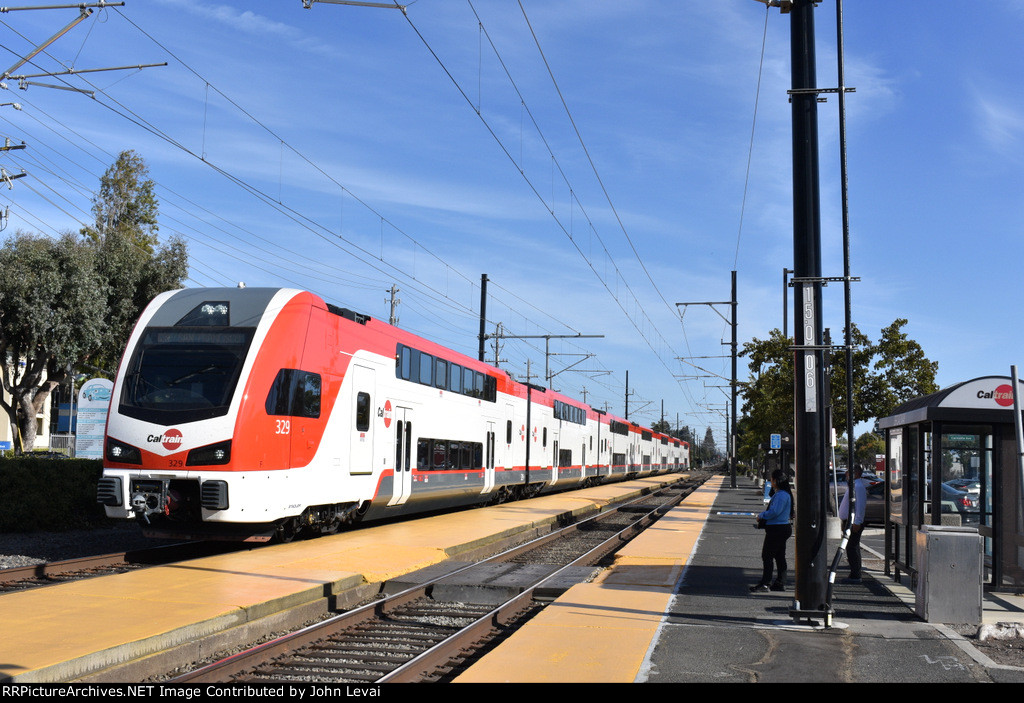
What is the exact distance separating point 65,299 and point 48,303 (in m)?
0.55

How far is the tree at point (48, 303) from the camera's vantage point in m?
30.4

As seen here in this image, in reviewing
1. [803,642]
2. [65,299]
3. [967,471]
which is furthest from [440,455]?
[65,299]

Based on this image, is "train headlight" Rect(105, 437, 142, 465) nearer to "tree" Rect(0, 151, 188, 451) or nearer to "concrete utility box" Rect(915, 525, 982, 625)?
"concrete utility box" Rect(915, 525, 982, 625)

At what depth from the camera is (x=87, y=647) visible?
686 centimetres

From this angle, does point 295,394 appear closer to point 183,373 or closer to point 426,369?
point 183,373

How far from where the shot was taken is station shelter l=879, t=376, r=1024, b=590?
11.1m

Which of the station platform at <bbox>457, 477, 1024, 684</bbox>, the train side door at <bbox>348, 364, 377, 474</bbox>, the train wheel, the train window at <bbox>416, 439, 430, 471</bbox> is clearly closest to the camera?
the station platform at <bbox>457, 477, 1024, 684</bbox>

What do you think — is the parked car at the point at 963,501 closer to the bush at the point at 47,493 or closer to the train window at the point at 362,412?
the train window at the point at 362,412

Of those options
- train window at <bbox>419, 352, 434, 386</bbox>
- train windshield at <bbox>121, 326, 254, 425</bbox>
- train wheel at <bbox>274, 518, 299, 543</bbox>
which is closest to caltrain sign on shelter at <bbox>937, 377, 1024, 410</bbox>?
train windshield at <bbox>121, 326, 254, 425</bbox>

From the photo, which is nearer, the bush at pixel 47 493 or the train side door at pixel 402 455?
the bush at pixel 47 493

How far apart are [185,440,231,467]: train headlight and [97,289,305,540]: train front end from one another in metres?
0.01

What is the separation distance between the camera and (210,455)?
12.2m

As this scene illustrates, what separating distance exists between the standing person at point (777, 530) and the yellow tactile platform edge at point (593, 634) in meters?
1.18

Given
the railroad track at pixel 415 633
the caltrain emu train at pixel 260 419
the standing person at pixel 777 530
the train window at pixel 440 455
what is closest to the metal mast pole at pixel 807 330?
the standing person at pixel 777 530
